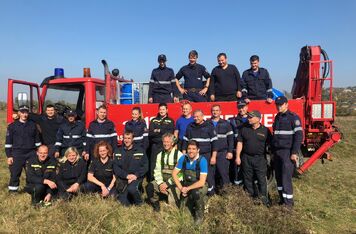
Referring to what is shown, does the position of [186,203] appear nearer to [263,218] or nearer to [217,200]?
[217,200]

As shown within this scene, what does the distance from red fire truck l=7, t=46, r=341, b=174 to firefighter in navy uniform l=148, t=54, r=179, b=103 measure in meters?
0.39

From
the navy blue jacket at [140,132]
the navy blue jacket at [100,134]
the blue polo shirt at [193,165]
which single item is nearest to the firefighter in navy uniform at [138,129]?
the navy blue jacket at [140,132]

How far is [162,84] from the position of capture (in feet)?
22.1

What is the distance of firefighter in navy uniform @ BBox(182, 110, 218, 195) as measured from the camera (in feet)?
17.8

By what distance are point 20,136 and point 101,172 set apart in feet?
5.99

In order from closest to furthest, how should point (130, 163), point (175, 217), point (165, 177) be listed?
point (175, 217)
point (165, 177)
point (130, 163)

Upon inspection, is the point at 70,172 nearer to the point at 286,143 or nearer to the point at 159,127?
the point at 159,127

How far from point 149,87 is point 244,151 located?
2456 millimetres

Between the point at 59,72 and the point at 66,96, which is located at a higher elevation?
the point at 59,72

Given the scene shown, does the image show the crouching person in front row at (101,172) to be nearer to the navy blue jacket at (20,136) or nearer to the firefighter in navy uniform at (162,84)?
the navy blue jacket at (20,136)

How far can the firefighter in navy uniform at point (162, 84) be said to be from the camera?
6.72 m

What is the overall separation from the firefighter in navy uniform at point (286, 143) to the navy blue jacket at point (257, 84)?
49.9 inches

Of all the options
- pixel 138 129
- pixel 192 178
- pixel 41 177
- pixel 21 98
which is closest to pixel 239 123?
pixel 192 178

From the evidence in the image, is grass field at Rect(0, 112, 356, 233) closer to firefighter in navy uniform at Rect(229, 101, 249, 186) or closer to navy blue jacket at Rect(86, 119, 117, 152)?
firefighter in navy uniform at Rect(229, 101, 249, 186)
